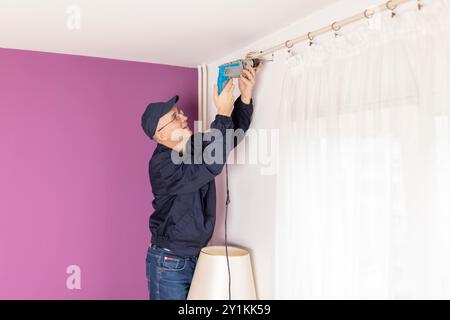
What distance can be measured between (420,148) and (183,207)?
1228 mm

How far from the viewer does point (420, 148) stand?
1363 millimetres

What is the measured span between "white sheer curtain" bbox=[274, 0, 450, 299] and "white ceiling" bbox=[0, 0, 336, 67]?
10.9 inches

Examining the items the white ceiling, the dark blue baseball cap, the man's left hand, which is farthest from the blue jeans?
the white ceiling

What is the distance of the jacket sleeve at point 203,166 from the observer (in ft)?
7.11

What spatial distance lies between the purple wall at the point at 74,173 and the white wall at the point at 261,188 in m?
0.62

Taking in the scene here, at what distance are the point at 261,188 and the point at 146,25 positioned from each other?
915 millimetres

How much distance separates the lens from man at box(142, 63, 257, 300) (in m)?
2.19

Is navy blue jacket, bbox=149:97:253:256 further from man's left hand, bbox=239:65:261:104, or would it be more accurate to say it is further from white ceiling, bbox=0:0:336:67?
white ceiling, bbox=0:0:336:67

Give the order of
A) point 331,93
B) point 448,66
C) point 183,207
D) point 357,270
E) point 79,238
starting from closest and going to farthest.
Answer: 1. point 448,66
2. point 357,270
3. point 331,93
4. point 183,207
5. point 79,238

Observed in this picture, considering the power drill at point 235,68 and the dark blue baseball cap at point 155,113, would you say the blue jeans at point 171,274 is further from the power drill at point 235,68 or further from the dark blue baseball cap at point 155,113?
the power drill at point 235,68

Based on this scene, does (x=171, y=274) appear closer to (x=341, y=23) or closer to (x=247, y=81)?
(x=247, y=81)

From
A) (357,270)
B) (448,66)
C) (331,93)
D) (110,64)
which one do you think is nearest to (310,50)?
(331,93)

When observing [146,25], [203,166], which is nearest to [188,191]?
[203,166]

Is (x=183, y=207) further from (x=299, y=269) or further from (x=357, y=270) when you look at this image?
(x=357, y=270)
